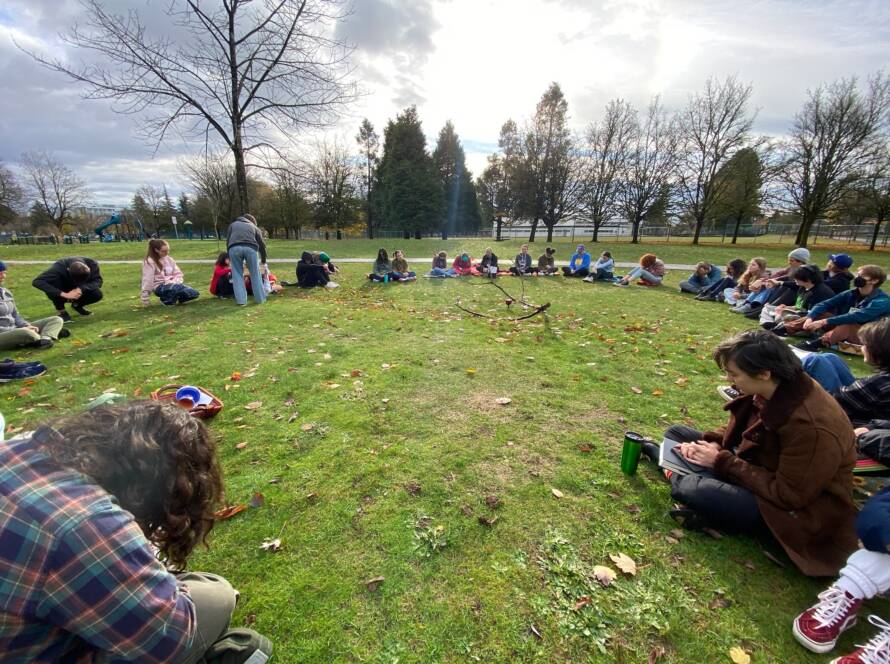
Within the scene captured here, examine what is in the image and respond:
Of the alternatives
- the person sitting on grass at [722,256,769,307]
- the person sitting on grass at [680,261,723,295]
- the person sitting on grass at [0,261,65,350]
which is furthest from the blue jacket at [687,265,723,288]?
the person sitting on grass at [0,261,65,350]

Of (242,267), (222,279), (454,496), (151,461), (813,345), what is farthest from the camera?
(222,279)

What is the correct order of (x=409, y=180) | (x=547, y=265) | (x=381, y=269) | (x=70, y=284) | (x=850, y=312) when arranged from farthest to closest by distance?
(x=409, y=180)
(x=547, y=265)
(x=381, y=269)
(x=70, y=284)
(x=850, y=312)

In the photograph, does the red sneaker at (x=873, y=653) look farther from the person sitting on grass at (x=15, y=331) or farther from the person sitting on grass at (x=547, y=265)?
the person sitting on grass at (x=547, y=265)

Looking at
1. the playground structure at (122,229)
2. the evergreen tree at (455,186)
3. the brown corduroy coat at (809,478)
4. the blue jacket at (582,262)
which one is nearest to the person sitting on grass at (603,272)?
the blue jacket at (582,262)

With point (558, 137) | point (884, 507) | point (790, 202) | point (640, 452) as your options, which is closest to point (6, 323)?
point (640, 452)

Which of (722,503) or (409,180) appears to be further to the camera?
(409,180)

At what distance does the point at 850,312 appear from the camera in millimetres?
6195

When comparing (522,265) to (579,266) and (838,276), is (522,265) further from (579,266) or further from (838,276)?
(838,276)

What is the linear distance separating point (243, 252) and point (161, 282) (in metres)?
2.14

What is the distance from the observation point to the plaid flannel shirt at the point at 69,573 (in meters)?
0.95

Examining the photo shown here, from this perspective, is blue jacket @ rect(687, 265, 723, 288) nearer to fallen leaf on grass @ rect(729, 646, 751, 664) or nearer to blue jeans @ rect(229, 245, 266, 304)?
fallen leaf on grass @ rect(729, 646, 751, 664)

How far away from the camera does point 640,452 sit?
3205mm

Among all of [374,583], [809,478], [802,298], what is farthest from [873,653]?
[802,298]

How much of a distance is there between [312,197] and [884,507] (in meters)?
51.6
